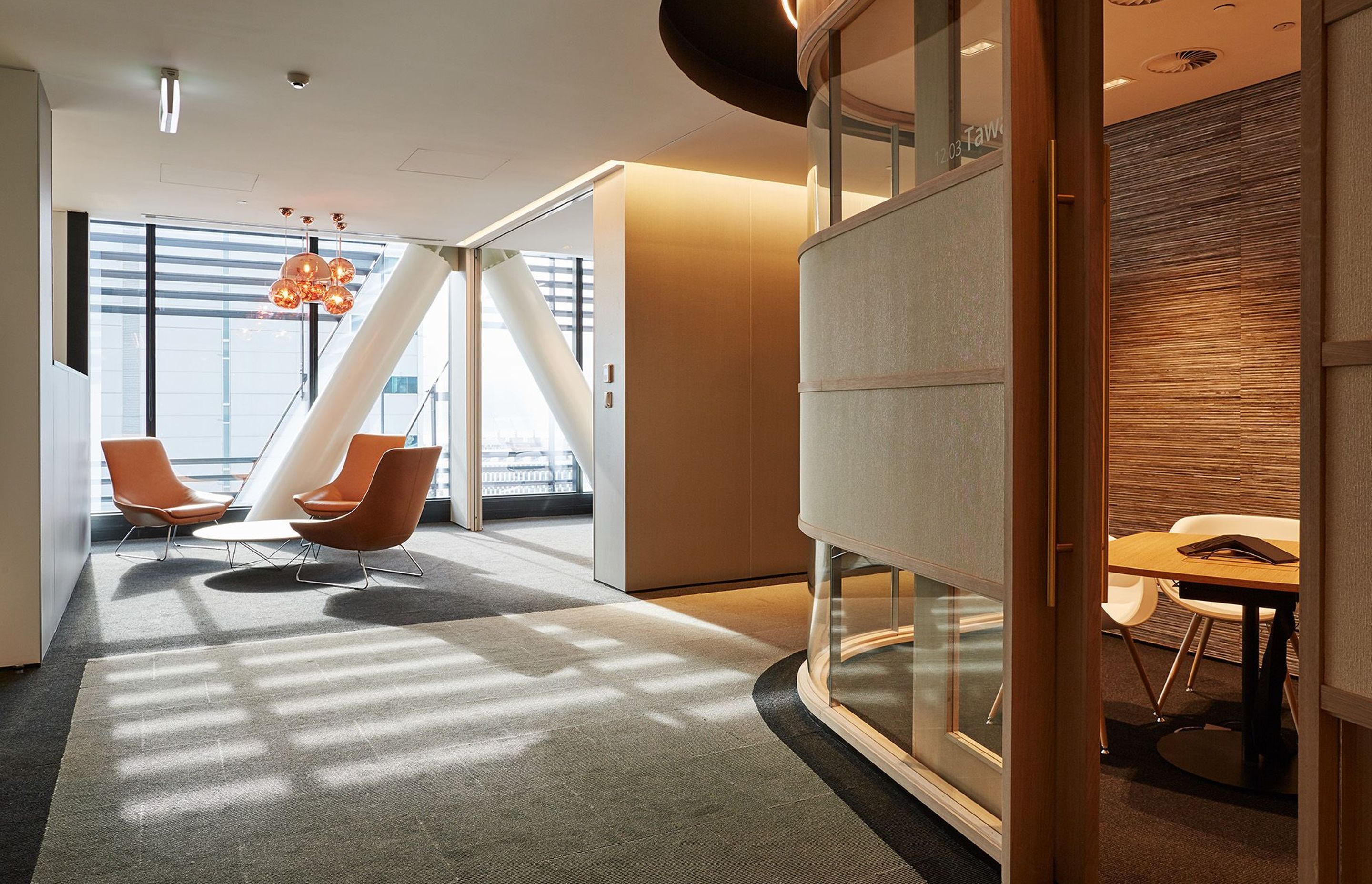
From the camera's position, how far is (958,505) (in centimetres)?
262

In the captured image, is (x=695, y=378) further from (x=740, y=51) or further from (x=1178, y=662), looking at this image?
(x=1178, y=662)

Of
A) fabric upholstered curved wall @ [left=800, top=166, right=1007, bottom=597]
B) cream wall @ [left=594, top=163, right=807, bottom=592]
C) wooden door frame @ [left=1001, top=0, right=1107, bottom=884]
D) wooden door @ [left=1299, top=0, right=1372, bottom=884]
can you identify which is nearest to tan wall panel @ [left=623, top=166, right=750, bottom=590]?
cream wall @ [left=594, top=163, right=807, bottom=592]

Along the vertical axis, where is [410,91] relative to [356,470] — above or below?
above

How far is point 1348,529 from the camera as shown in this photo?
57.3 inches

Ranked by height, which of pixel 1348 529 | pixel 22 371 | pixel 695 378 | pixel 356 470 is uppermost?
pixel 695 378

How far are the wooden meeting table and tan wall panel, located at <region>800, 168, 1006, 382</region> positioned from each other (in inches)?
40.8

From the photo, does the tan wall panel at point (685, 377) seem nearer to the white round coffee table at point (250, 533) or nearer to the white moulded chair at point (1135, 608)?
the white round coffee table at point (250, 533)

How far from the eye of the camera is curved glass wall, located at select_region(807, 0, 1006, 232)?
2594 mm

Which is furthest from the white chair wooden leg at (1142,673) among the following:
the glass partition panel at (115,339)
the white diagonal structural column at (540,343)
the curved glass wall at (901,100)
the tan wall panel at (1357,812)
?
the glass partition panel at (115,339)

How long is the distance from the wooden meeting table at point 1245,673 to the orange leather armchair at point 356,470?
6677 millimetres

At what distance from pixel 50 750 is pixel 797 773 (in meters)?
2.77

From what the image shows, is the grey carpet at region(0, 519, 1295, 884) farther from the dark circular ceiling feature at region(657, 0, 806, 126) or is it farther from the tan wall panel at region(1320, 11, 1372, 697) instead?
the dark circular ceiling feature at region(657, 0, 806, 126)

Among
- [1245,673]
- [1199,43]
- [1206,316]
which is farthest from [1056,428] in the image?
[1206,316]

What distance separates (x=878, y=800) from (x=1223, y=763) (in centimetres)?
134
